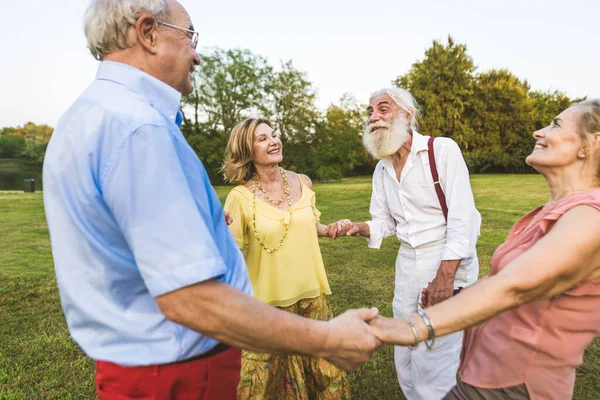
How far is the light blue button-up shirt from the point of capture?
1.21m

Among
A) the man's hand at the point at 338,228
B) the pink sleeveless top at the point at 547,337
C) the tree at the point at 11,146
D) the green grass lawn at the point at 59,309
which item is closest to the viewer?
the pink sleeveless top at the point at 547,337

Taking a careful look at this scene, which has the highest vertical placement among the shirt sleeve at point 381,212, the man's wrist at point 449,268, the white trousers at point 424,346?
the shirt sleeve at point 381,212

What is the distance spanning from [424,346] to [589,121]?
7.33 feet

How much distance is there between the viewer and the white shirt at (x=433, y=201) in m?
3.26

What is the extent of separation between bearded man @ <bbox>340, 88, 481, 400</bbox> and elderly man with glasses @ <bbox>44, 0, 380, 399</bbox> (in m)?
1.85

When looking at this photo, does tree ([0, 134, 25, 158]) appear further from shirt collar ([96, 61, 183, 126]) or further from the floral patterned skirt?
shirt collar ([96, 61, 183, 126])

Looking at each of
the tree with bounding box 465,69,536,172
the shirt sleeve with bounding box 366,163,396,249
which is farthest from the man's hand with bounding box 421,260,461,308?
the tree with bounding box 465,69,536,172

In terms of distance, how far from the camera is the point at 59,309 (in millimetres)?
6281

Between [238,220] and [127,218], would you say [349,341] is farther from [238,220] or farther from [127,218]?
[238,220]

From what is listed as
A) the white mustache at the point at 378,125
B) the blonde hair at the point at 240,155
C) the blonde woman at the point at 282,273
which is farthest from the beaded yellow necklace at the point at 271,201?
the white mustache at the point at 378,125

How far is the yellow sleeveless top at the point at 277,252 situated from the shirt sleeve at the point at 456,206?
1.17 meters

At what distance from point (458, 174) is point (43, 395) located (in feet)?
14.1

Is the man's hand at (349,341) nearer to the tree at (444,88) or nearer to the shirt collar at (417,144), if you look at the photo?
the shirt collar at (417,144)

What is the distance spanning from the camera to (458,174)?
10.8 feet
